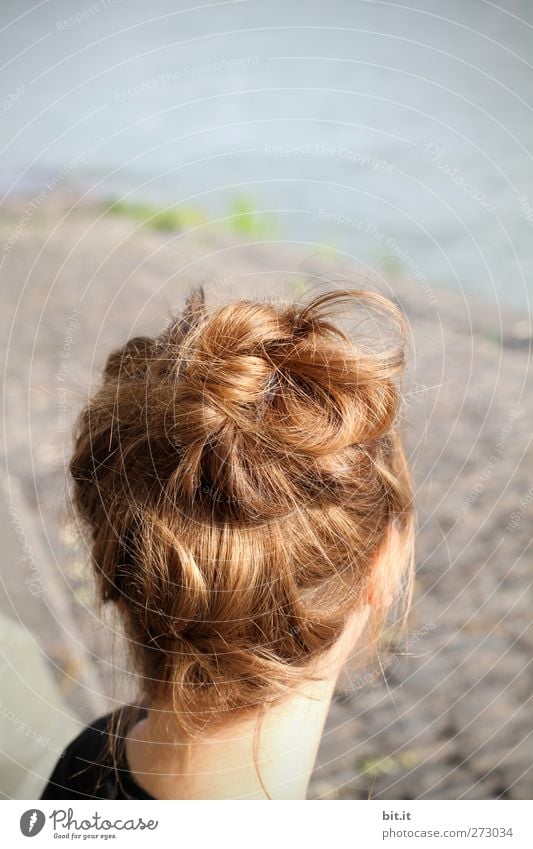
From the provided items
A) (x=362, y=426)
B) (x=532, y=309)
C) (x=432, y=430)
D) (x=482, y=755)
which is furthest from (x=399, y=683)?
(x=532, y=309)

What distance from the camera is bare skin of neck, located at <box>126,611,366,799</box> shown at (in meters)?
0.79

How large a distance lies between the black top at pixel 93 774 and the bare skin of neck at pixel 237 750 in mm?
25

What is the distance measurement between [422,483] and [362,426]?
3.75ft

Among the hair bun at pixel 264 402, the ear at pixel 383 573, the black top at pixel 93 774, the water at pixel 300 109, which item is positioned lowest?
the black top at pixel 93 774

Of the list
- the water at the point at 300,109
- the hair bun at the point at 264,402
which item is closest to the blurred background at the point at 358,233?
the water at the point at 300,109

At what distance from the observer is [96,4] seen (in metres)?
1.18

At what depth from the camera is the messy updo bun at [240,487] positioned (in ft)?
2.12

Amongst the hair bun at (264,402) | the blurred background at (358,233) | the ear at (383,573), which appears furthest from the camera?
the blurred background at (358,233)

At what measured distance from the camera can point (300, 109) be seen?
4.75 ft

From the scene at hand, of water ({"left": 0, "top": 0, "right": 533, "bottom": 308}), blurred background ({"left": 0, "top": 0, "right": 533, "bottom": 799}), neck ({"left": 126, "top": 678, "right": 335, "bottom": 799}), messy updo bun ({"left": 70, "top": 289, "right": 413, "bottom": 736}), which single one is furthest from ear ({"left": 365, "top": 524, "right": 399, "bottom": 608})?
water ({"left": 0, "top": 0, "right": 533, "bottom": 308})

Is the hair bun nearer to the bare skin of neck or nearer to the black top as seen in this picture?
the bare skin of neck

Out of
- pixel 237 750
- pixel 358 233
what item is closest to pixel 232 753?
pixel 237 750

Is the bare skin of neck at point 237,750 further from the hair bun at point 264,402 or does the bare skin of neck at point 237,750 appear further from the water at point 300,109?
the water at point 300,109

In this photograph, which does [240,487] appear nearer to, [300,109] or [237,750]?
[237,750]
